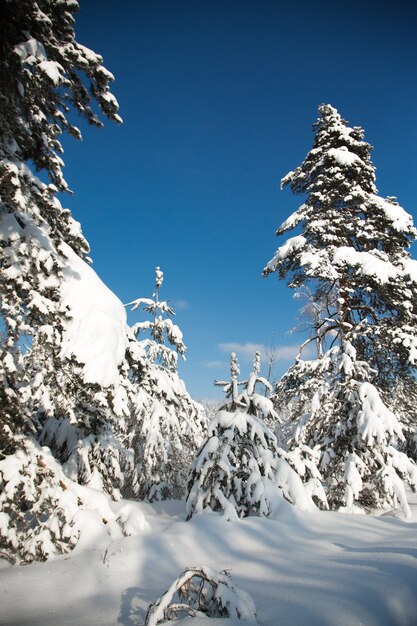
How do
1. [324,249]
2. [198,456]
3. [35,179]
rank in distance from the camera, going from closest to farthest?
[35,179] < [198,456] < [324,249]

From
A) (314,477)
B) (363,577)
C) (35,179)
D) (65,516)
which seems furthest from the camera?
(314,477)

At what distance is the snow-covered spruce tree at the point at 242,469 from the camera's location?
16.4 ft

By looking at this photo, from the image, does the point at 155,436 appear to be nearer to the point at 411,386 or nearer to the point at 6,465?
the point at 6,465

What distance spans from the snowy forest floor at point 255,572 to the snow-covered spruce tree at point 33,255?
56 centimetres

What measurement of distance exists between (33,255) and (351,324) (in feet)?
27.1

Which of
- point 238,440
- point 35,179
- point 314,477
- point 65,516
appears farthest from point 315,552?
point 35,179

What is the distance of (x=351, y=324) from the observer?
9.47 m

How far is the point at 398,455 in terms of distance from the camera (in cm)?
682

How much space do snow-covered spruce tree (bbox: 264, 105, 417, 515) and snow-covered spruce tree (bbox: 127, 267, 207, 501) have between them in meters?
3.68

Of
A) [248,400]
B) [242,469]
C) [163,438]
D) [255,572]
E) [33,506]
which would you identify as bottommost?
[255,572]

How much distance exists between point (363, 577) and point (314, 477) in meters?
4.22

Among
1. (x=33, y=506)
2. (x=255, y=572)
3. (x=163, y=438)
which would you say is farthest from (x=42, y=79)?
(x=163, y=438)

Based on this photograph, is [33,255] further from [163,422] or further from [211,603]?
[163,422]

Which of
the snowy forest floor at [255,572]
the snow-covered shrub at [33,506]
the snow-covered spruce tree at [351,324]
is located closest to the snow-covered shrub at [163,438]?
the snow-covered spruce tree at [351,324]
